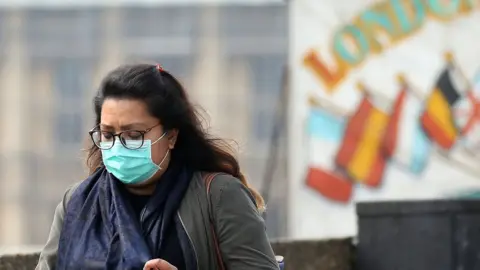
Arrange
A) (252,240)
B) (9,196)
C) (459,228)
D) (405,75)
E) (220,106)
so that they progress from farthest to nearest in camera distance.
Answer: (9,196) < (220,106) < (405,75) < (459,228) < (252,240)

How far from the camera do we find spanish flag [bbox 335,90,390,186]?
8.48 m

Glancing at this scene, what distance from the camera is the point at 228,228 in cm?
320

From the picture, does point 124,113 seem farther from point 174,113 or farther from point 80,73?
point 80,73

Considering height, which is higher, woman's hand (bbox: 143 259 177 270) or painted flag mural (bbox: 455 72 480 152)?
painted flag mural (bbox: 455 72 480 152)

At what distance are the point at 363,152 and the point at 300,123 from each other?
48 cm

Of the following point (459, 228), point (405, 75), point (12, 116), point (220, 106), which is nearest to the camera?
point (459, 228)

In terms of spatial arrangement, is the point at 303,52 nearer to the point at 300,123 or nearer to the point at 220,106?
the point at 300,123

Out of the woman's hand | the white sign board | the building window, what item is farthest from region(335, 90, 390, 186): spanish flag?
the building window

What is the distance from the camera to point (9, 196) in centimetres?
5756

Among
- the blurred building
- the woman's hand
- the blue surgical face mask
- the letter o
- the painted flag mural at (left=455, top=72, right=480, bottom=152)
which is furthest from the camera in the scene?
the blurred building

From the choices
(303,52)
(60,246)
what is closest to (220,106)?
(303,52)

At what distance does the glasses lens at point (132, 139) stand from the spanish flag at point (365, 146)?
5.28 metres

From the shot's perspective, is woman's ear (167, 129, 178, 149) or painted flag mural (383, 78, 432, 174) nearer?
woman's ear (167, 129, 178, 149)

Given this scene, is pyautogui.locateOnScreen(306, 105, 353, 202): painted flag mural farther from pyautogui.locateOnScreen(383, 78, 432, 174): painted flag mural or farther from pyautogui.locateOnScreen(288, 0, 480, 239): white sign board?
pyautogui.locateOnScreen(383, 78, 432, 174): painted flag mural
